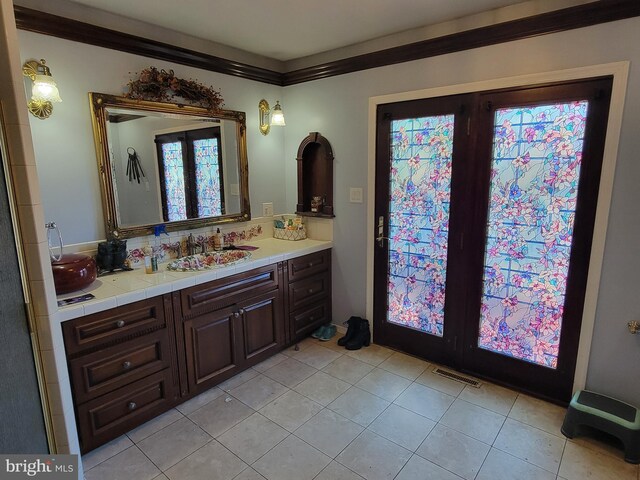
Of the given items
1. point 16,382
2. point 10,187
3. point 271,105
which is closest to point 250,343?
point 16,382

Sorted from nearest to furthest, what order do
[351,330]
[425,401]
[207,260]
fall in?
[425,401]
[207,260]
[351,330]

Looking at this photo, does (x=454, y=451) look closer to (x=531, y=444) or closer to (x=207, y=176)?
(x=531, y=444)

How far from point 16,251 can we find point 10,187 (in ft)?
0.75

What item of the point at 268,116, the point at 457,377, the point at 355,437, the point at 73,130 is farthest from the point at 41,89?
the point at 457,377

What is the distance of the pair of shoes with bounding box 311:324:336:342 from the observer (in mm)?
3385

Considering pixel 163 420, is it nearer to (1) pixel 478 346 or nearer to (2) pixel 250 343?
(2) pixel 250 343

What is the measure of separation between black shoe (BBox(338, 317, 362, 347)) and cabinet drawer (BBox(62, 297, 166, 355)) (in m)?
1.58

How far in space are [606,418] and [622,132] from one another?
1.57 meters

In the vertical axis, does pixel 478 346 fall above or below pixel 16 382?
below

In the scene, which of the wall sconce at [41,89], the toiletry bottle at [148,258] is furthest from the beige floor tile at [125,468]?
the wall sconce at [41,89]

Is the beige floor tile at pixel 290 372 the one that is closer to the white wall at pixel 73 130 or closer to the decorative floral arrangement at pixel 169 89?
the white wall at pixel 73 130

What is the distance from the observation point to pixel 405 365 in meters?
2.95

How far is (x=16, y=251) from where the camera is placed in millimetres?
1345

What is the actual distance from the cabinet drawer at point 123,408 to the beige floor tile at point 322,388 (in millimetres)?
893
